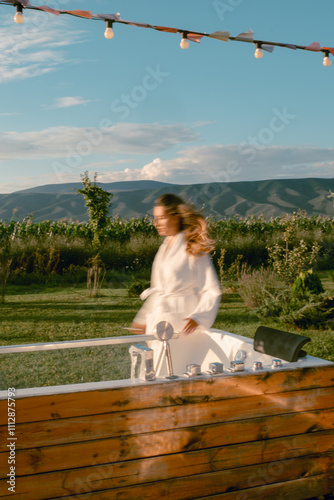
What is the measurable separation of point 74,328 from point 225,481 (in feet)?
16.4

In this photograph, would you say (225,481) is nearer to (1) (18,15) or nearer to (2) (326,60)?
(1) (18,15)

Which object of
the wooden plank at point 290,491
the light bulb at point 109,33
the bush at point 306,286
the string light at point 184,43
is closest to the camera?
the wooden plank at point 290,491

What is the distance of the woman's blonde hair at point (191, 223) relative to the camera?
311 cm

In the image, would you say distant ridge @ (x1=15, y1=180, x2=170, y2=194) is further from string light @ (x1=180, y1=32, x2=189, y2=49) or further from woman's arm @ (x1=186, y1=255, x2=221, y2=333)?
woman's arm @ (x1=186, y1=255, x2=221, y2=333)

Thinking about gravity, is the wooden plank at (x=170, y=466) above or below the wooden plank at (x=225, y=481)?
above

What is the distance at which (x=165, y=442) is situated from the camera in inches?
91.4

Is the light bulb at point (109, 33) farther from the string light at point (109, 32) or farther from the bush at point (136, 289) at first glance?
the bush at point (136, 289)

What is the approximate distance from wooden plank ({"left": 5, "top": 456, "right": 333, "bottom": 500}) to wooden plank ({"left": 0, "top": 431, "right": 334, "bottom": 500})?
0.07 ft

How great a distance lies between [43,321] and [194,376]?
221 inches

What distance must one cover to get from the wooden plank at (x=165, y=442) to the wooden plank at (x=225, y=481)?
5.2 inches

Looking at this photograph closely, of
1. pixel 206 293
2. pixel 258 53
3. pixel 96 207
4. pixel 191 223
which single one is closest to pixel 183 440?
pixel 206 293

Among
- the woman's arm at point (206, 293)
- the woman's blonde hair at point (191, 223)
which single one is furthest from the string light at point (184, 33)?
the woman's arm at point (206, 293)

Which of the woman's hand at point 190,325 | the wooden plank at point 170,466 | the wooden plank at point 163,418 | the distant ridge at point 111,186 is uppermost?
the distant ridge at point 111,186

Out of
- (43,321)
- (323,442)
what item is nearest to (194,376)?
(323,442)
